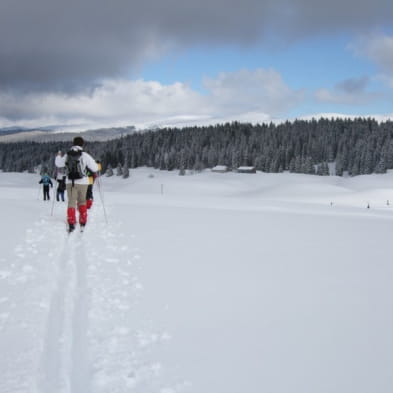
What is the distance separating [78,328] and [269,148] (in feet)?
381

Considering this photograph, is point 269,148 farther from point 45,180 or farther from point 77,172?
point 77,172

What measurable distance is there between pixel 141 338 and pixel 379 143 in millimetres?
118853

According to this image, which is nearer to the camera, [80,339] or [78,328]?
[80,339]

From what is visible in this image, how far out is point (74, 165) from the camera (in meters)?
10.2

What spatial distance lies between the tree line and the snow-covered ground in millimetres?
104740

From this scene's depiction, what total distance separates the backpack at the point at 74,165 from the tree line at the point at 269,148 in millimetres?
101965

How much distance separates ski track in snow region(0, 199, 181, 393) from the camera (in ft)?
9.16

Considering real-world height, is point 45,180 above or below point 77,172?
below

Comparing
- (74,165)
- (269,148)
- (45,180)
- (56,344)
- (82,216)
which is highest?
(269,148)

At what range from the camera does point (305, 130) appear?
425 feet

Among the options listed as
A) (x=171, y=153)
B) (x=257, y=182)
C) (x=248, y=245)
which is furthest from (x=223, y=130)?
(x=248, y=245)

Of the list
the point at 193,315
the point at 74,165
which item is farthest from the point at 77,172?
the point at 193,315

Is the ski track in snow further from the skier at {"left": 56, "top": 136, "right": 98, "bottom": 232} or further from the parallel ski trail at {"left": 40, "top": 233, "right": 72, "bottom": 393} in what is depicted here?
the skier at {"left": 56, "top": 136, "right": 98, "bottom": 232}

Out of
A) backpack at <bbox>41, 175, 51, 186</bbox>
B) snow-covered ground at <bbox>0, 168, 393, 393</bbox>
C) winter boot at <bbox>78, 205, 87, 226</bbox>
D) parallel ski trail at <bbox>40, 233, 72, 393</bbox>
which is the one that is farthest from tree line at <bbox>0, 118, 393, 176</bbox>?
parallel ski trail at <bbox>40, 233, 72, 393</bbox>
